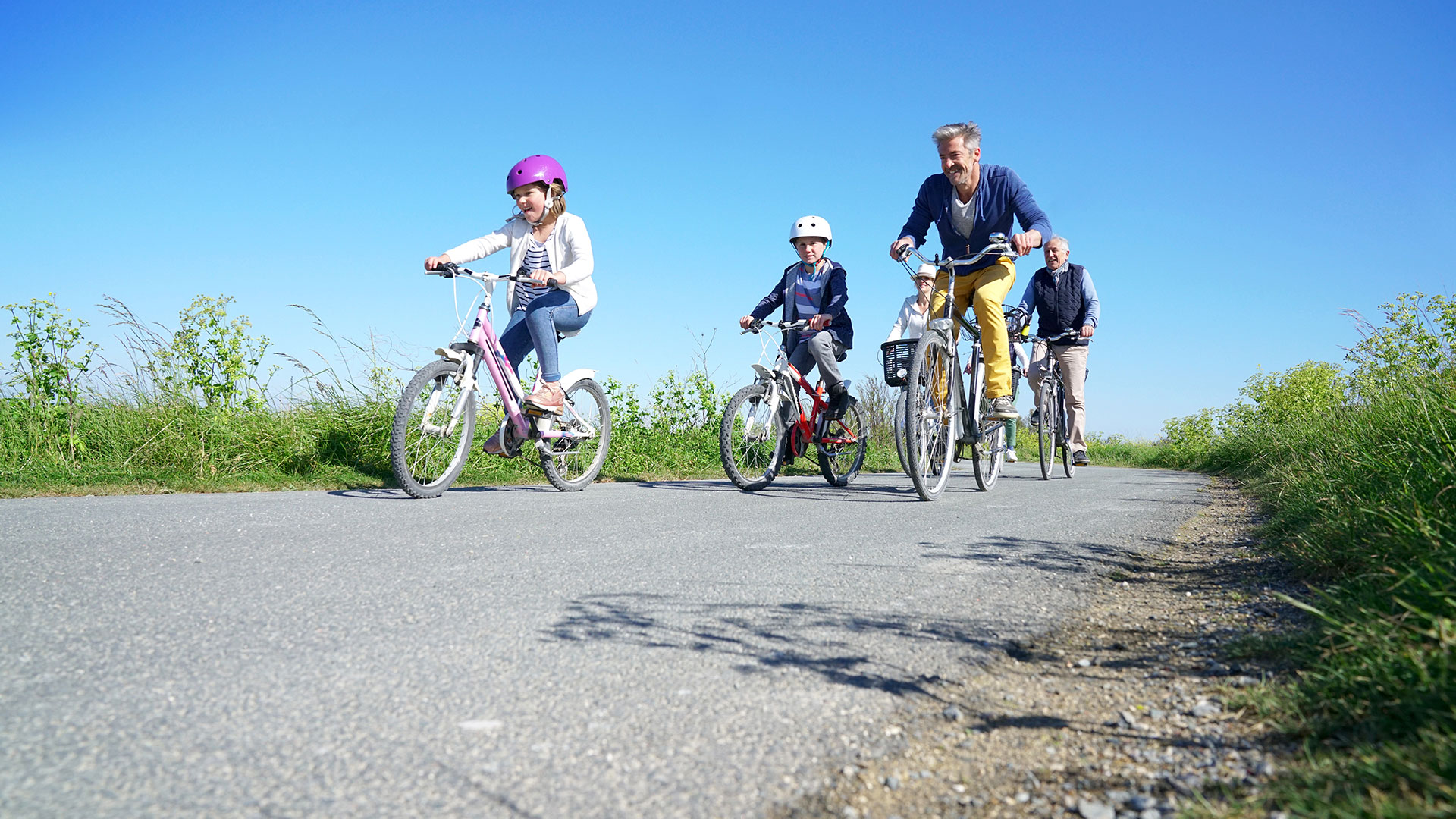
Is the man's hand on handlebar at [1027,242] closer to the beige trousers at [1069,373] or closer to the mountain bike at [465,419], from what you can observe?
the mountain bike at [465,419]

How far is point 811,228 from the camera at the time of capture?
7.53 metres

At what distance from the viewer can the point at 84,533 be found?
365 centimetres

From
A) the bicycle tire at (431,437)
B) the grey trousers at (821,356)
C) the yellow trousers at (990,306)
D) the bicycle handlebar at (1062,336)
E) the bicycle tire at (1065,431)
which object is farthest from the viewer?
the bicycle tire at (1065,431)

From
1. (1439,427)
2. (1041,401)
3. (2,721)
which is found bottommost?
(2,721)

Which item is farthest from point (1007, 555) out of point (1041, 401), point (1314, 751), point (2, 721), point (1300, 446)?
point (1041, 401)

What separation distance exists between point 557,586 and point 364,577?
2.08 ft

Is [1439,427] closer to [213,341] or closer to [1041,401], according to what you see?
[1041,401]

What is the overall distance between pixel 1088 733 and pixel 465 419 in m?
5.18

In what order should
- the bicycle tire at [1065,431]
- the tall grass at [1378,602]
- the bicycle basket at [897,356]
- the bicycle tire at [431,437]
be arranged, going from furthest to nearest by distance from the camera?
the bicycle tire at [1065,431], the bicycle basket at [897,356], the bicycle tire at [431,437], the tall grass at [1378,602]

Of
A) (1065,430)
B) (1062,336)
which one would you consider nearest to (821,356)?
(1062,336)

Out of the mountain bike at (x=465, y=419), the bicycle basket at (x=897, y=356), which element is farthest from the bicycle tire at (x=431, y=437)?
the bicycle basket at (x=897, y=356)

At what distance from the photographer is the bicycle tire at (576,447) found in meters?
6.62

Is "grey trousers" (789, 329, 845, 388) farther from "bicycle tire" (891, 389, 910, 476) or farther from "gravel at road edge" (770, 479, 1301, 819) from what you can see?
"gravel at road edge" (770, 479, 1301, 819)

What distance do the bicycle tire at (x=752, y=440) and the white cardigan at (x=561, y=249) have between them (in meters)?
1.37
